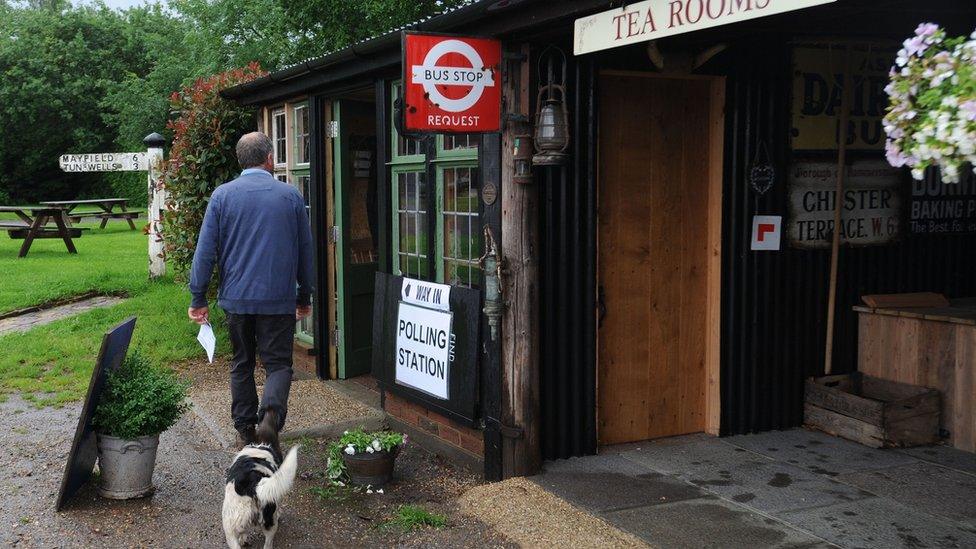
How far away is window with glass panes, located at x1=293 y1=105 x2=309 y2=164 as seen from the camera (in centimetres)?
879

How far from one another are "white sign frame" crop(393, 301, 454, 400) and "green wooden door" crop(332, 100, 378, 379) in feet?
6.26

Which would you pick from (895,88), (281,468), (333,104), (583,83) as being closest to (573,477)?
(281,468)

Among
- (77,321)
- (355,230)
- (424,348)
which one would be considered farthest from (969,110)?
(77,321)

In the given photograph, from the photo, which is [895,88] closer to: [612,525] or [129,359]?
[612,525]

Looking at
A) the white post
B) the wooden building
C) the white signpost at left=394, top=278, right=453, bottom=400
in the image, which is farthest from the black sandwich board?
the white post

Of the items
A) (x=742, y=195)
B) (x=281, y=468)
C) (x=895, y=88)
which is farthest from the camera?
(x=742, y=195)

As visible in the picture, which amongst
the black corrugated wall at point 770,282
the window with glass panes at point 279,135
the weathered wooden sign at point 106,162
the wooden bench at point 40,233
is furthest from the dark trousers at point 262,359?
the wooden bench at point 40,233

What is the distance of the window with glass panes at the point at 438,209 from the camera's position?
19.4ft

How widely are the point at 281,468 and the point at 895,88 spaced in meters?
3.03

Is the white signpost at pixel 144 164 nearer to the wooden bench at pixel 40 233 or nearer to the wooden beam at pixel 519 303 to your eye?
the wooden bench at pixel 40 233

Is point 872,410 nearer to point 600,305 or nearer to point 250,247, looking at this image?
point 600,305

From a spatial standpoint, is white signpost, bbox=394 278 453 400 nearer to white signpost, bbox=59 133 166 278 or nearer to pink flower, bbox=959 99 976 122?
pink flower, bbox=959 99 976 122

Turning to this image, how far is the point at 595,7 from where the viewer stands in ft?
14.9

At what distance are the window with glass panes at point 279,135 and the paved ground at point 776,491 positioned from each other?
5.02 m
